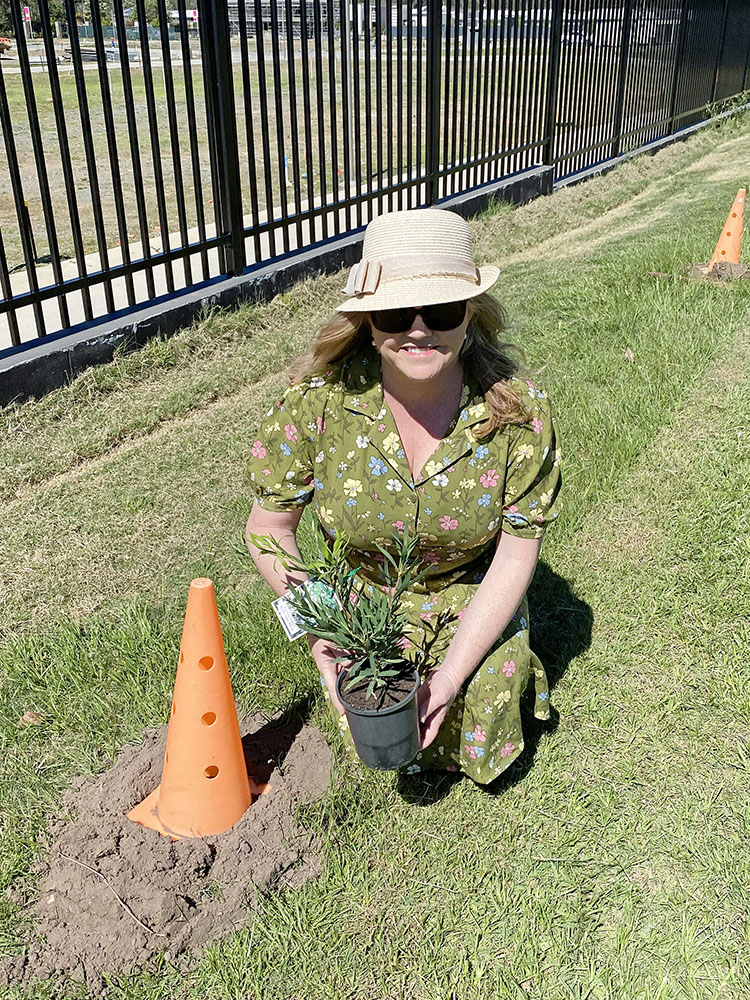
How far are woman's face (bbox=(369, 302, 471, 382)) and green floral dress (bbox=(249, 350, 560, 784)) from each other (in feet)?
0.66

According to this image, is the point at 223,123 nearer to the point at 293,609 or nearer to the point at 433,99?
the point at 433,99

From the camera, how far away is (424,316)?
2270 mm

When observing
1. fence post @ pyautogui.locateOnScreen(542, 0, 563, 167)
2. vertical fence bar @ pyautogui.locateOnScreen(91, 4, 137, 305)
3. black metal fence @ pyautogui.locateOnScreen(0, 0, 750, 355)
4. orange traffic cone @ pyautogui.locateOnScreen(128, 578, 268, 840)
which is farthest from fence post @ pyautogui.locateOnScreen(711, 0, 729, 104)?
orange traffic cone @ pyautogui.locateOnScreen(128, 578, 268, 840)

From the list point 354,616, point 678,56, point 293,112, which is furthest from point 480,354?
point 678,56

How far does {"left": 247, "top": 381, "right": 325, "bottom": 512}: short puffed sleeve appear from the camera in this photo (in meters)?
2.56

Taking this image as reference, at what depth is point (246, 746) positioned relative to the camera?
9.46 feet

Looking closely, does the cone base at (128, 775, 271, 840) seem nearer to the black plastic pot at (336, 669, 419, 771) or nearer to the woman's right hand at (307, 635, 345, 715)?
the woman's right hand at (307, 635, 345, 715)

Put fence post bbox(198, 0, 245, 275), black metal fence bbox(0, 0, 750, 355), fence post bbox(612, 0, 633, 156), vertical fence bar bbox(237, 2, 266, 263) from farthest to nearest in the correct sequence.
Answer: fence post bbox(612, 0, 633, 156)
vertical fence bar bbox(237, 2, 266, 263)
fence post bbox(198, 0, 245, 275)
black metal fence bbox(0, 0, 750, 355)

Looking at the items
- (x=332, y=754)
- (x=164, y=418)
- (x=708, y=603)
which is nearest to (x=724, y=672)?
(x=708, y=603)

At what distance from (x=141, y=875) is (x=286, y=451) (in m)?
1.18

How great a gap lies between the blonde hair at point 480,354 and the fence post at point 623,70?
12461 millimetres

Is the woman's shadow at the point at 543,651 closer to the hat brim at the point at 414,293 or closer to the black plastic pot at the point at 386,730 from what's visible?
the black plastic pot at the point at 386,730

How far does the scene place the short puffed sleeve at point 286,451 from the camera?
2559mm

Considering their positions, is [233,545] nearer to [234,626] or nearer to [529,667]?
[234,626]
